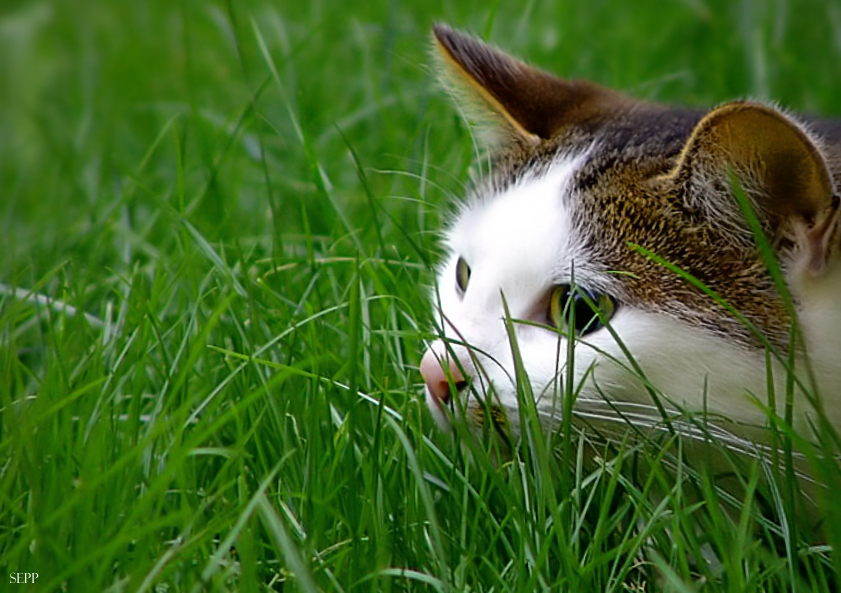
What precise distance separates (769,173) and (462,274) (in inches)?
25.8

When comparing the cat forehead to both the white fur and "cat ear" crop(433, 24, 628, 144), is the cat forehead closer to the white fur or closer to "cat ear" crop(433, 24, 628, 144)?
the white fur

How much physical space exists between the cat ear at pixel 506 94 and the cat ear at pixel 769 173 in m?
0.46

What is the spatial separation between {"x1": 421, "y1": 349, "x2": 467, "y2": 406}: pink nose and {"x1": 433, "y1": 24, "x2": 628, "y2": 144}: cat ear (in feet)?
1.85

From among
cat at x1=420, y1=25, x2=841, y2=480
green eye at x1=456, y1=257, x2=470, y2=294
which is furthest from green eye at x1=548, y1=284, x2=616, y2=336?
green eye at x1=456, y1=257, x2=470, y2=294

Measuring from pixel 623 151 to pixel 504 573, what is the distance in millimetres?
790

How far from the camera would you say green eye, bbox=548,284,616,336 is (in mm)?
1695

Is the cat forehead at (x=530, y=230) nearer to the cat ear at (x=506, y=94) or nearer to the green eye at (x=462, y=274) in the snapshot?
the green eye at (x=462, y=274)

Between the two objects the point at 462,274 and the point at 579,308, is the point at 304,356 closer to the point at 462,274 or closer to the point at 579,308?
the point at 462,274

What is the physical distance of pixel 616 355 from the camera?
5.38 ft

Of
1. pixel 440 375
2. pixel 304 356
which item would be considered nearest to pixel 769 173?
pixel 440 375

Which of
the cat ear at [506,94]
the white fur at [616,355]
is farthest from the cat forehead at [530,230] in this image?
the cat ear at [506,94]

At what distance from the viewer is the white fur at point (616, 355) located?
1615mm

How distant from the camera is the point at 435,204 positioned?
237 centimetres

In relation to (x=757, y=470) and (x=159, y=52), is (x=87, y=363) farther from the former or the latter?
(x=159, y=52)
